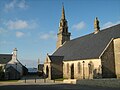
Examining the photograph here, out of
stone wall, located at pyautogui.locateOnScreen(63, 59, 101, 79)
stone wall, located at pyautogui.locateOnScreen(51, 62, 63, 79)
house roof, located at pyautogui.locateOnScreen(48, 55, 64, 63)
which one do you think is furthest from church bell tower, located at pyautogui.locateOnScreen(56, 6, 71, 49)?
stone wall, located at pyautogui.locateOnScreen(63, 59, 101, 79)

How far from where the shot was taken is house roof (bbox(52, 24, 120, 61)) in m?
39.5

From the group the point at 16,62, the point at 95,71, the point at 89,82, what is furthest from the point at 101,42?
the point at 16,62

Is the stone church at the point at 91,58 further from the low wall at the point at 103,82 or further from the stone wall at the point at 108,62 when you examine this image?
the low wall at the point at 103,82

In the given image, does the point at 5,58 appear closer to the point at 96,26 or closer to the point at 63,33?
the point at 63,33

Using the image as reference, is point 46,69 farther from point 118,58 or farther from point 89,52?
point 118,58

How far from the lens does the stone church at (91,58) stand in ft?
123

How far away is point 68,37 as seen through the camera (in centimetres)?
6494

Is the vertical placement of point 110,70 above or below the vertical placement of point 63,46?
below

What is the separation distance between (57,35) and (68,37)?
3953mm

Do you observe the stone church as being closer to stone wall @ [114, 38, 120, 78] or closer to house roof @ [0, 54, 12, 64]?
stone wall @ [114, 38, 120, 78]

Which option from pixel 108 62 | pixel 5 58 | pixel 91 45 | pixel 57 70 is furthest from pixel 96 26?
pixel 5 58

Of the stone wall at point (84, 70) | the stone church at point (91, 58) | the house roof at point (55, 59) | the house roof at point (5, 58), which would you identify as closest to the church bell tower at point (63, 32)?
the stone church at point (91, 58)

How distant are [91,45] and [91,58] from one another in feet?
18.5

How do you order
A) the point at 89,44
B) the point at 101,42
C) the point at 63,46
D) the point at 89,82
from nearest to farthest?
1. the point at 89,82
2. the point at 101,42
3. the point at 89,44
4. the point at 63,46
